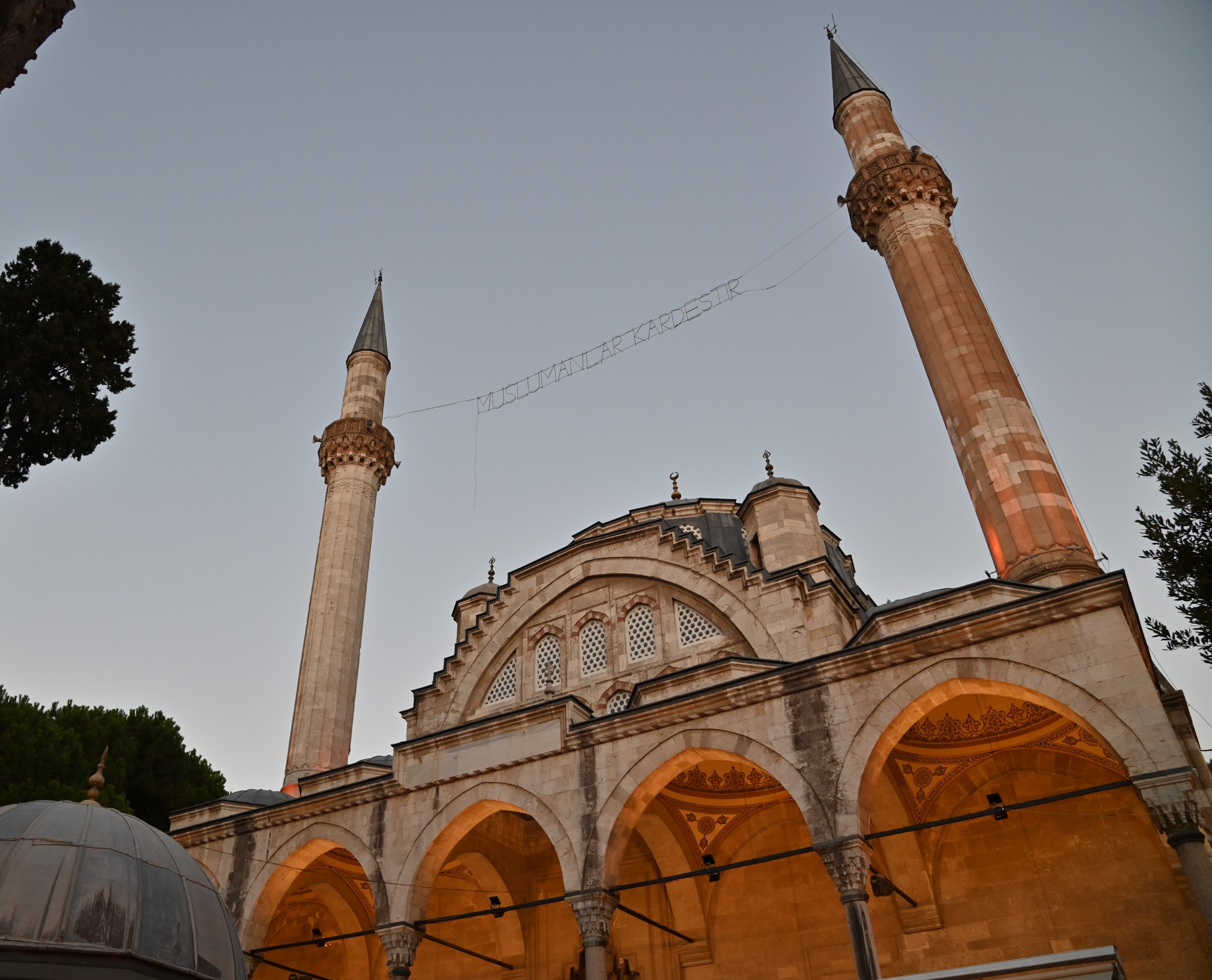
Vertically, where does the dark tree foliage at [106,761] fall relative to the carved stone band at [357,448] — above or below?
below

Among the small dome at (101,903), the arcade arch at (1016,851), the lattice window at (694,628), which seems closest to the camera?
the small dome at (101,903)

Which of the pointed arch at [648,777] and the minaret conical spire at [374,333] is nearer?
the pointed arch at [648,777]

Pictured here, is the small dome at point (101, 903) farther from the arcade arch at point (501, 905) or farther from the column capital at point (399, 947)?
the arcade arch at point (501, 905)

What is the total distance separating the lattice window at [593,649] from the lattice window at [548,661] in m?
0.48

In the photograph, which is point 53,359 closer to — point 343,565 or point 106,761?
point 106,761

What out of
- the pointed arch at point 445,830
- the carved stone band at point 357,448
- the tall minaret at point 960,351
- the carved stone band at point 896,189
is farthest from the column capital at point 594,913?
the carved stone band at point 357,448

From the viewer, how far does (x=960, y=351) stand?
15.2 meters

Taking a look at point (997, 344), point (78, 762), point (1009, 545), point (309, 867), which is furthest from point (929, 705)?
point (78, 762)

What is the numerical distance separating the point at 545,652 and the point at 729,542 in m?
4.25

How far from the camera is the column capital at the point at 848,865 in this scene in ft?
30.7

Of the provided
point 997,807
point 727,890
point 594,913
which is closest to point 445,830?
point 594,913

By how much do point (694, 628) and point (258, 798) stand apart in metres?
7.83

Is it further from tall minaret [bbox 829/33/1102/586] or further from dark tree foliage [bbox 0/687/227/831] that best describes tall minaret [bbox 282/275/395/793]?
tall minaret [bbox 829/33/1102/586]

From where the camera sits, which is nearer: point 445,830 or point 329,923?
point 445,830
